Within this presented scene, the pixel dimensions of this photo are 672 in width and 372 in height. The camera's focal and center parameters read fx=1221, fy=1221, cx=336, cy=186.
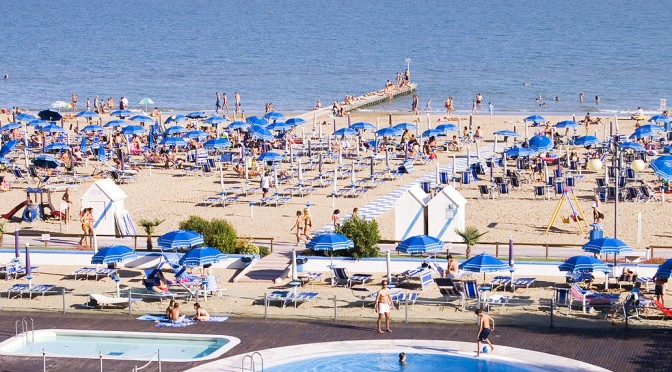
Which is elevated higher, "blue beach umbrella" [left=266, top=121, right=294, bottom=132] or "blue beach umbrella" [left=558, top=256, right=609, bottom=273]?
"blue beach umbrella" [left=266, top=121, right=294, bottom=132]

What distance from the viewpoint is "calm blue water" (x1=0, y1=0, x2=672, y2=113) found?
3295 inches

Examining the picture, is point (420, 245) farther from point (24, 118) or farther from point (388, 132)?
point (24, 118)

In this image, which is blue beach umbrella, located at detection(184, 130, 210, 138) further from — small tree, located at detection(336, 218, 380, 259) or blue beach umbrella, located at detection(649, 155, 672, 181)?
small tree, located at detection(336, 218, 380, 259)

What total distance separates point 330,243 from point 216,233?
356cm

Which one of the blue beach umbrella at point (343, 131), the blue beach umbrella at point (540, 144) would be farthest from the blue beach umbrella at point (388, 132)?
the blue beach umbrella at point (540, 144)

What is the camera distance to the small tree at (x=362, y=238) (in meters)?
27.9

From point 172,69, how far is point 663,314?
8936 centimetres

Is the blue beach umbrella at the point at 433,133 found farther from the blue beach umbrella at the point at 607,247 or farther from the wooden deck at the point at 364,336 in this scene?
the wooden deck at the point at 364,336

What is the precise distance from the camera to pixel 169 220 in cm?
3469

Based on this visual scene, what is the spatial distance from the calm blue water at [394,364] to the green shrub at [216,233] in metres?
8.13

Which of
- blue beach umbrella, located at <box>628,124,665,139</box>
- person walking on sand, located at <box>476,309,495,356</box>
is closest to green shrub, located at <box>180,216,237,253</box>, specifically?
person walking on sand, located at <box>476,309,495,356</box>

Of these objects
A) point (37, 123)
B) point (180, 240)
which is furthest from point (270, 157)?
point (180, 240)

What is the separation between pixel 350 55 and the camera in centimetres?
11869

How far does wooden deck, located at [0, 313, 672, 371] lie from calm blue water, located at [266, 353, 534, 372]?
100 cm
